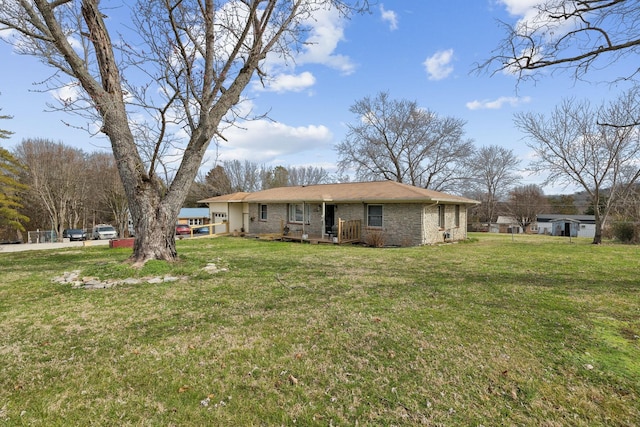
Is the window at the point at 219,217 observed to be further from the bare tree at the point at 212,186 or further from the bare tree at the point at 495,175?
the bare tree at the point at 495,175

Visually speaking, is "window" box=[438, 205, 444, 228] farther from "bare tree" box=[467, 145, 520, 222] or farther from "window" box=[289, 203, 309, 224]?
"bare tree" box=[467, 145, 520, 222]

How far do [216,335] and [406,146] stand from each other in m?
27.6

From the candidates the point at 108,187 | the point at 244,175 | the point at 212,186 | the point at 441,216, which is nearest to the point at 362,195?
the point at 441,216

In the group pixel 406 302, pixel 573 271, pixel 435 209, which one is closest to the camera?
pixel 406 302

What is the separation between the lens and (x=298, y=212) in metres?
18.1

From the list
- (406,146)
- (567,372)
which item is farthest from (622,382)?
(406,146)

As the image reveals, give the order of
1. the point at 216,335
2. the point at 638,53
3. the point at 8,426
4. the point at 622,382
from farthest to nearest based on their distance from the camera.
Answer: the point at 638,53 → the point at 216,335 → the point at 622,382 → the point at 8,426

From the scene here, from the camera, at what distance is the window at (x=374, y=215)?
15156 mm

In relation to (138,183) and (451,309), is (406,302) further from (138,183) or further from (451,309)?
(138,183)

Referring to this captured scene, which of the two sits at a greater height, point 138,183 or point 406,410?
point 138,183

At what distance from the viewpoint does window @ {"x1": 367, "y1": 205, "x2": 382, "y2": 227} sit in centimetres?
1516

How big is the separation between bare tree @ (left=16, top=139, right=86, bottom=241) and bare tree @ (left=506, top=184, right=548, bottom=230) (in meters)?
50.5

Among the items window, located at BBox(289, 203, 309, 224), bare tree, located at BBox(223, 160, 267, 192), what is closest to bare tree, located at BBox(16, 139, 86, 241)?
bare tree, located at BBox(223, 160, 267, 192)

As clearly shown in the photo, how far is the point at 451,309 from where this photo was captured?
4.78m
